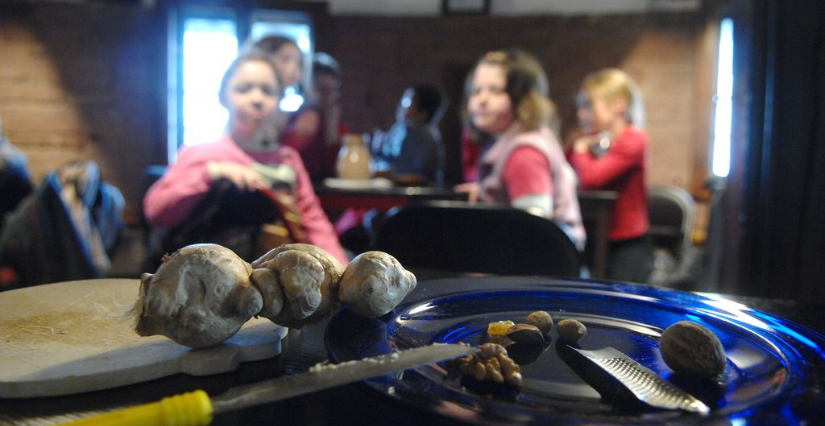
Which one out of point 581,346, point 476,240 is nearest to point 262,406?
point 581,346

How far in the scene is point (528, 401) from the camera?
1.22 feet

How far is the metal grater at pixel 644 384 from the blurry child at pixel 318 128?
2.80m

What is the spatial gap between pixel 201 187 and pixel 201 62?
3727 mm

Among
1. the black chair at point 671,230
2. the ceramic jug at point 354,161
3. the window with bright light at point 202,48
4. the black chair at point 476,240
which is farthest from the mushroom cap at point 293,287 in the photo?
the window with bright light at point 202,48

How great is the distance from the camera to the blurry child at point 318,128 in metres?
3.29

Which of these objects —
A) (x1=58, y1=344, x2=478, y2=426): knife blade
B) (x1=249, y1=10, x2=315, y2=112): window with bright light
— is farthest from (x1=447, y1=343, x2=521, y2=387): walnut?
(x1=249, y1=10, x2=315, y2=112): window with bright light

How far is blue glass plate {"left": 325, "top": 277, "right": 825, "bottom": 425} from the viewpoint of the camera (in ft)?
1.13

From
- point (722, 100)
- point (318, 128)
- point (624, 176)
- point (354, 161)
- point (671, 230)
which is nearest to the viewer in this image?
point (354, 161)

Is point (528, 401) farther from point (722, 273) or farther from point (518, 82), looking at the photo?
point (722, 273)

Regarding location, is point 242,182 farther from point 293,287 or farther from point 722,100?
point 722,100

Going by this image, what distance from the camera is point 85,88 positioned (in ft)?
16.4

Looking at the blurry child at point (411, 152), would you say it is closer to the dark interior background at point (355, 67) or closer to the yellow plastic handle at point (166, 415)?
the dark interior background at point (355, 67)

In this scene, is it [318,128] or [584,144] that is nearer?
[584,144]

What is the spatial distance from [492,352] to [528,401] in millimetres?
48
